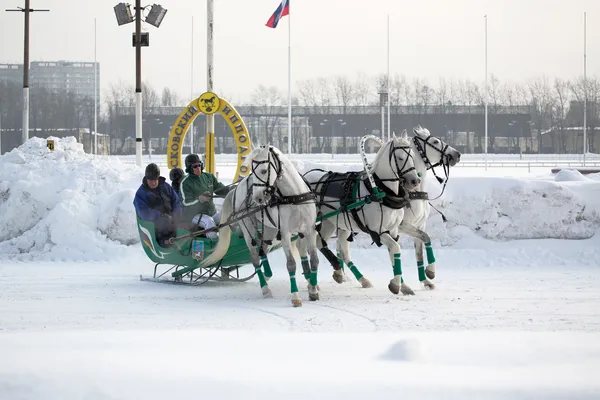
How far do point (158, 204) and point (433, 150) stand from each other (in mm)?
4174

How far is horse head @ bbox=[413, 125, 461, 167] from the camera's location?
13.2m

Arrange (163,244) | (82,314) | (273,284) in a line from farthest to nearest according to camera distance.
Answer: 1. (273,284)
2. (163,244)
3. (82,314)

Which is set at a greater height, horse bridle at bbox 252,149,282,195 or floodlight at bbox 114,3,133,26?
floodlight at bbox 114,3,133,26

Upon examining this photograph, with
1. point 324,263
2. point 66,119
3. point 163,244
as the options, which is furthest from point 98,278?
point 66,119

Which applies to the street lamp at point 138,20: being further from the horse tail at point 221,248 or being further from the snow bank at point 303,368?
the snow bank at point 303,368

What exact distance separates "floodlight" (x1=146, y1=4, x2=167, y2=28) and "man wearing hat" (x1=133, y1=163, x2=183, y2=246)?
401 inches

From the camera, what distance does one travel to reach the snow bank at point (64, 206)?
18.1 meters

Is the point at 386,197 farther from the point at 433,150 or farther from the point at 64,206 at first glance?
the point at 64,206

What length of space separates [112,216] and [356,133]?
4653 cm

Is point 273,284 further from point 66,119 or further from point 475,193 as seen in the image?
point 66,119

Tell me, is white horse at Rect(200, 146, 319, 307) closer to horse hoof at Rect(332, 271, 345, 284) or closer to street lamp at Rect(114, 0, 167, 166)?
horse hoof at Rect(332, 271, 345, 284)

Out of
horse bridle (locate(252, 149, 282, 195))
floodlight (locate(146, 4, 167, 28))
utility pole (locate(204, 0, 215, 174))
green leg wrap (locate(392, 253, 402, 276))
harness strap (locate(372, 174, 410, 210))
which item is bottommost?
green leg wrap (locate(392, 253, 402, 276))

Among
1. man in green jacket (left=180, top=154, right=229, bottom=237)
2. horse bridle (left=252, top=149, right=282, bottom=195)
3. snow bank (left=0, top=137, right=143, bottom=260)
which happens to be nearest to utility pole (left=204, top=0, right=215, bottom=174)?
snow bank (left=0, top=137, right=143, bottom=260)

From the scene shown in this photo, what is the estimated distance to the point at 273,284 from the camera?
1466 cm
